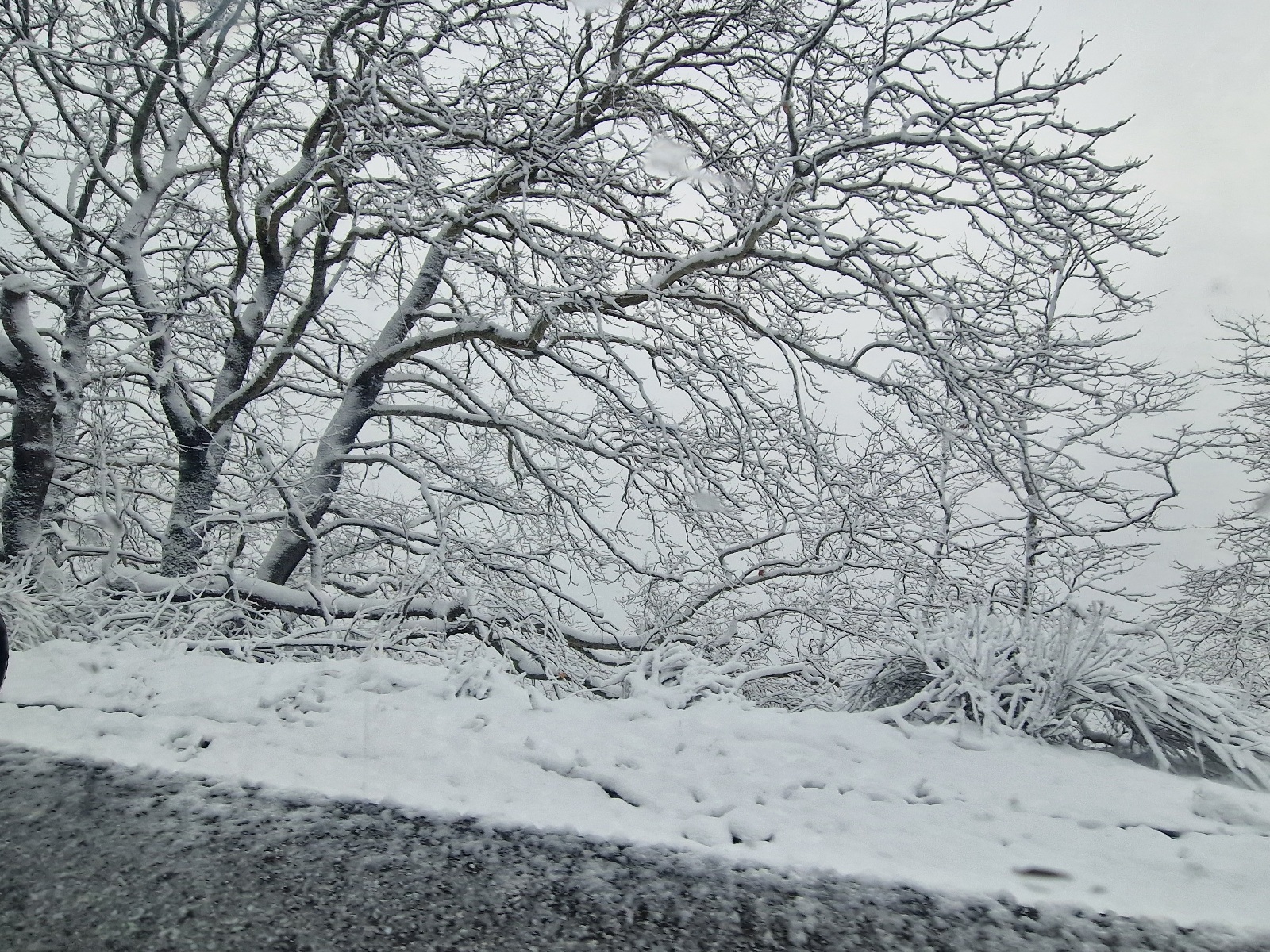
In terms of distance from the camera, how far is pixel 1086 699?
3.16 m

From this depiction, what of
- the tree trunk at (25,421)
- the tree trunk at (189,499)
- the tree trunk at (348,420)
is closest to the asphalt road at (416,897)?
the tree trunk at (25,421)

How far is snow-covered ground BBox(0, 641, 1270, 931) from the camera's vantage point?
1943 millimetres

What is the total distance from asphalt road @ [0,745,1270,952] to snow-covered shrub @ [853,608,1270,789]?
1.61 metres

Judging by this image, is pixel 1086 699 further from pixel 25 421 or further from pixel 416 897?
pixel 25 421

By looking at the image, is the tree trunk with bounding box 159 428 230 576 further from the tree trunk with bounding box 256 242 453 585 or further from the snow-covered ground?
the snow-covered ground

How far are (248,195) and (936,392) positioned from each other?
6847mm

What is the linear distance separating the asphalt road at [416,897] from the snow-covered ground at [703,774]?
0.40 feet

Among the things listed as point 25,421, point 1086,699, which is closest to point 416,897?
point 1086,699

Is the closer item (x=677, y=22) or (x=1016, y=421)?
(x=1016, y=421)

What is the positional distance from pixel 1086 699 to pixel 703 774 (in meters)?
1.73

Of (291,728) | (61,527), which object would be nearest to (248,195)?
(61,527)

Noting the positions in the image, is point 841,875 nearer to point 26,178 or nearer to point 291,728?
point 291,728

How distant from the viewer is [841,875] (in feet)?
6.11

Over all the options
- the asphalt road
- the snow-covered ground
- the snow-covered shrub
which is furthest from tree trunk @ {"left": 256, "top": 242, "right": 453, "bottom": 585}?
the snow-covered shrub
